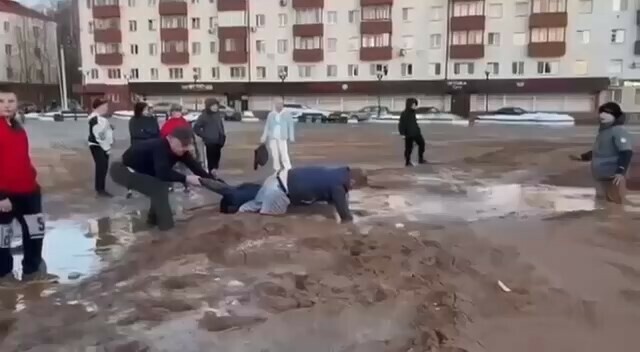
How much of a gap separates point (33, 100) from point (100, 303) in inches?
3162

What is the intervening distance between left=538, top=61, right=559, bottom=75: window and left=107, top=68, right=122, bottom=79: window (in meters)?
38.1

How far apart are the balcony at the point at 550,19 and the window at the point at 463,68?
5.91 metres

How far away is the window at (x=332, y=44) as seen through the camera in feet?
195

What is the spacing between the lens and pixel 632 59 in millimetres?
52031

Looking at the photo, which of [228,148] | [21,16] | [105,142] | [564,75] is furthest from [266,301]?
[21,16]

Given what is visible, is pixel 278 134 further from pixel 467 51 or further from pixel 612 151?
pixel 467 51

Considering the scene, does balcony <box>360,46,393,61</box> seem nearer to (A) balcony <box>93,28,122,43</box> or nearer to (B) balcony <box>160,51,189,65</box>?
(B) balcony <box>160,51,189,65</box>

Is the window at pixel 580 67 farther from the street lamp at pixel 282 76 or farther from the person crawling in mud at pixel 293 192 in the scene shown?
the person crawling in mud at pixel 293 192

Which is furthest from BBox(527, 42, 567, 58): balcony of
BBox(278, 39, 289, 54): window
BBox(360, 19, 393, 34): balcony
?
BBox(278, 39, 289, 54): window

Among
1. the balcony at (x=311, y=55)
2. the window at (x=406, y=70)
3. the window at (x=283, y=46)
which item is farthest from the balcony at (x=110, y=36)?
the window at (x=406, y=70)

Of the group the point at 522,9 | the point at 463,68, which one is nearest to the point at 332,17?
the point at 463,68

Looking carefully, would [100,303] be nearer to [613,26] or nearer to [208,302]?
[208,302]

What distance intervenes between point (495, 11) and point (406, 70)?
8.72 metres

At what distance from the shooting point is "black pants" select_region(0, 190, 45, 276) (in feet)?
18.3
